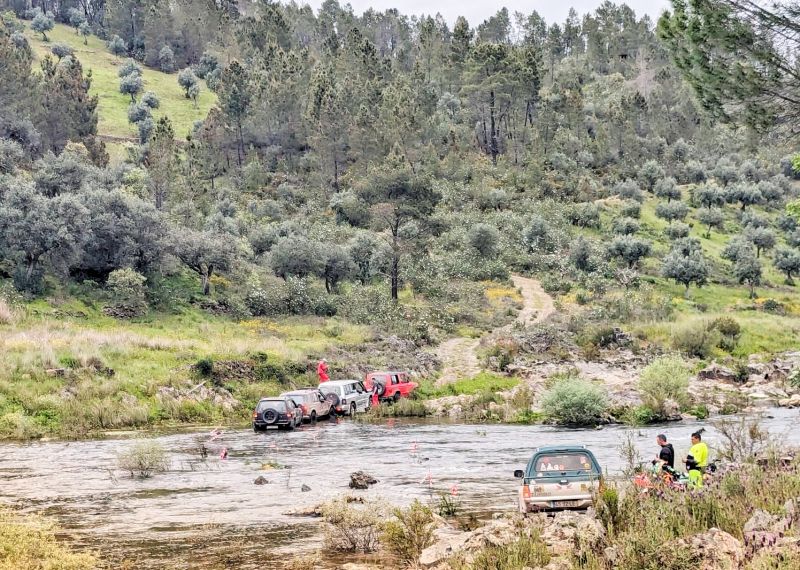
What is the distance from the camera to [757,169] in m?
112

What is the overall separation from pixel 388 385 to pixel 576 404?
11517mm

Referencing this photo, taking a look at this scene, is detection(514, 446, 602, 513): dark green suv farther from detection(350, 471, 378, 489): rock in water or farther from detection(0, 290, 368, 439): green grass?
detection(0, 290, 368, 439): green grass

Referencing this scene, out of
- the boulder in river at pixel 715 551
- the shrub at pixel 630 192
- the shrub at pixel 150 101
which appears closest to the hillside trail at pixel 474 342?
the shrub at pixel 630 192

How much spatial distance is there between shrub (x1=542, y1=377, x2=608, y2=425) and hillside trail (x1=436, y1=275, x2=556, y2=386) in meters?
11.4

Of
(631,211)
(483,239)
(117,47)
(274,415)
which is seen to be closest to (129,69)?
(117,47)

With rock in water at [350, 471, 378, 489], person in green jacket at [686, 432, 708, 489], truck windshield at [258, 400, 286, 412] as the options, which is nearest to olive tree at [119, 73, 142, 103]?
truck windshield at [258, 400, 286, 412]

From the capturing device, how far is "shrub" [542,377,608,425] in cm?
3538

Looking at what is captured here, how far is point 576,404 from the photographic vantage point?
116ft

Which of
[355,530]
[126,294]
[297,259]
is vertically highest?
[297,259]

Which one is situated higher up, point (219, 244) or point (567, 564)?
point (219, 244)

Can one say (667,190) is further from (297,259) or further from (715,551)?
(715,551)

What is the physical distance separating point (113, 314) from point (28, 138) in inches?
1452

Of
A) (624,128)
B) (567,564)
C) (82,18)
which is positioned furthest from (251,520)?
(82,18)

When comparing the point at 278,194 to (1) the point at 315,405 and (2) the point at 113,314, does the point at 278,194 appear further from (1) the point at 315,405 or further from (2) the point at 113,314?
(1) the point at 315,405
